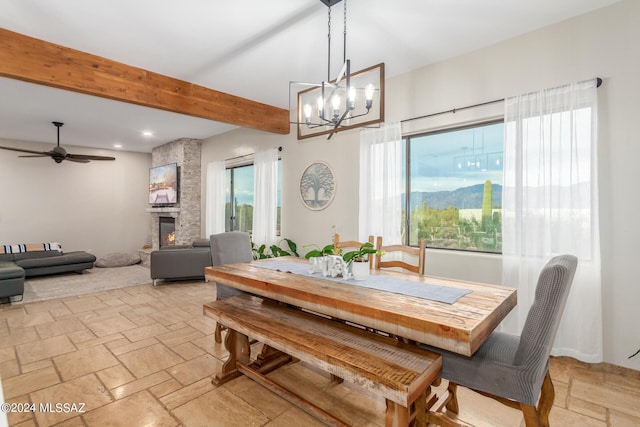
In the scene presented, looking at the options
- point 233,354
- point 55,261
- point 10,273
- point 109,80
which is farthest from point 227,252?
point 55,261

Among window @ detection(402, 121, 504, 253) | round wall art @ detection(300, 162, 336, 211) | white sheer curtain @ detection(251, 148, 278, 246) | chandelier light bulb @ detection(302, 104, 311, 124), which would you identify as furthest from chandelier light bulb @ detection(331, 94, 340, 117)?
white sheer curtain @ detection(251, 148, 278, 246)

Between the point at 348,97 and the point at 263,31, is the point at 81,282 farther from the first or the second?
the point at 348,97

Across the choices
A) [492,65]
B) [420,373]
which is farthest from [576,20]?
[420,373]

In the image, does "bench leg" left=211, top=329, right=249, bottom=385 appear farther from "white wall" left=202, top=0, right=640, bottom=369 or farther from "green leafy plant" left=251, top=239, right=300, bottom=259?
"green leafy plant" left=251, top=239, right=300, bottom=259

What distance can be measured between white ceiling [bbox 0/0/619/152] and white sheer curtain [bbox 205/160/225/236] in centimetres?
258

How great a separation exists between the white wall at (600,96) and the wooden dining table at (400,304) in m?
1.23

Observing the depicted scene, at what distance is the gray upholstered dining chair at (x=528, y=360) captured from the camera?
1.37m

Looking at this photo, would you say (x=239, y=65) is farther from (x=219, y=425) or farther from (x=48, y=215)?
(x=48, y=215)

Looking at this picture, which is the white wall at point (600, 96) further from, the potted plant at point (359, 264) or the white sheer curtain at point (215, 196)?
the white sheer curtain at point (215, 196)

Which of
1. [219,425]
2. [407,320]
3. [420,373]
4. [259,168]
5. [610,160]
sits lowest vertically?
[219,425]

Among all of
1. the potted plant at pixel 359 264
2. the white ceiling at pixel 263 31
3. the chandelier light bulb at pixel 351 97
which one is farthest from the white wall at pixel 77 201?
the chandelier light bulb at pixel 351 97

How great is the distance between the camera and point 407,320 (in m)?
1.48

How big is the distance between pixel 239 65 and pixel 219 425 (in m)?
3.19

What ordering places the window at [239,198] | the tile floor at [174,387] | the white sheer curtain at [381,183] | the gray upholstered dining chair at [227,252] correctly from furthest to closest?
the window at [239,198] < the white sheer curtain at [381,183] < the gray upholstered dining chair at [227,252] < the tile floor at [174,387]
